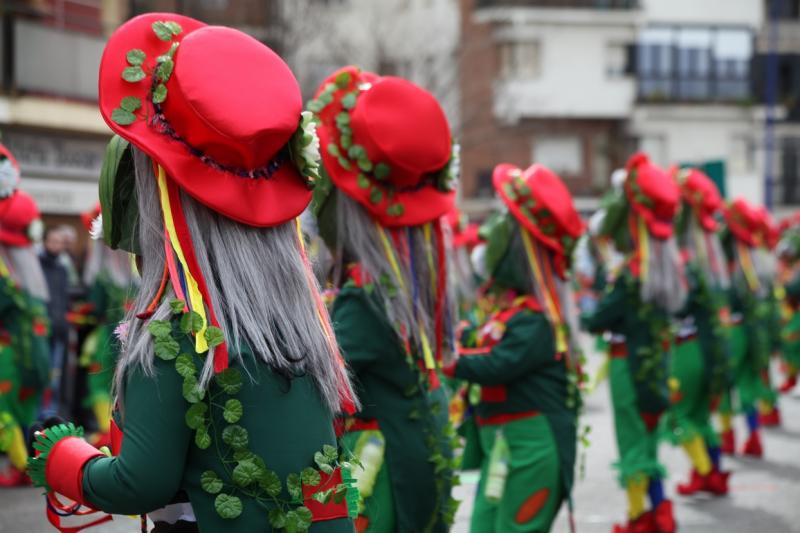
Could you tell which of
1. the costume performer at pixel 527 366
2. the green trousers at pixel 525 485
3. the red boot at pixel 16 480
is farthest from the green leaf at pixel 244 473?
the red boot at pixel 16 480

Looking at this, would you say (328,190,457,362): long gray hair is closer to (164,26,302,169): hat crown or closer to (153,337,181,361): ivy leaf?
(164,26,302,169): hat crown

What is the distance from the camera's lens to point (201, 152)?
113 inches

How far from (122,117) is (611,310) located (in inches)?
219

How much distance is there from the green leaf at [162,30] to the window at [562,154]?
122ft

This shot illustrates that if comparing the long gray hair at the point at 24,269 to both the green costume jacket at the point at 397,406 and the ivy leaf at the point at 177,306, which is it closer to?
the green costume jacket at the point at 397,406

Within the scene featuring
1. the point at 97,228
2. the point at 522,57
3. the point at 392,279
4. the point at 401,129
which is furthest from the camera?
the point at 522,57

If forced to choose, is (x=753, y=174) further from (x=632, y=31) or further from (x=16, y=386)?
(x=16, y=386)

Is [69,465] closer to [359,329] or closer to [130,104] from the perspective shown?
[130,104]

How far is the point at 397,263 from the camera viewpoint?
14.6 ft

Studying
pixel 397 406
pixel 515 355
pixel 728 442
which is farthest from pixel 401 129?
pixel 728 442

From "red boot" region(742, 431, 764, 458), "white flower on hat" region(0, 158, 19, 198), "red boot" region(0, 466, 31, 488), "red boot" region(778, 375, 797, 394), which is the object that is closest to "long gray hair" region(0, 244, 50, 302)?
"red boot" region(0, 466, 31, 488)

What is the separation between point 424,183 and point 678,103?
127 feet

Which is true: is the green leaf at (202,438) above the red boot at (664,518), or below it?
above

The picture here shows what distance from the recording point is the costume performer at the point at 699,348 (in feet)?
29.8
